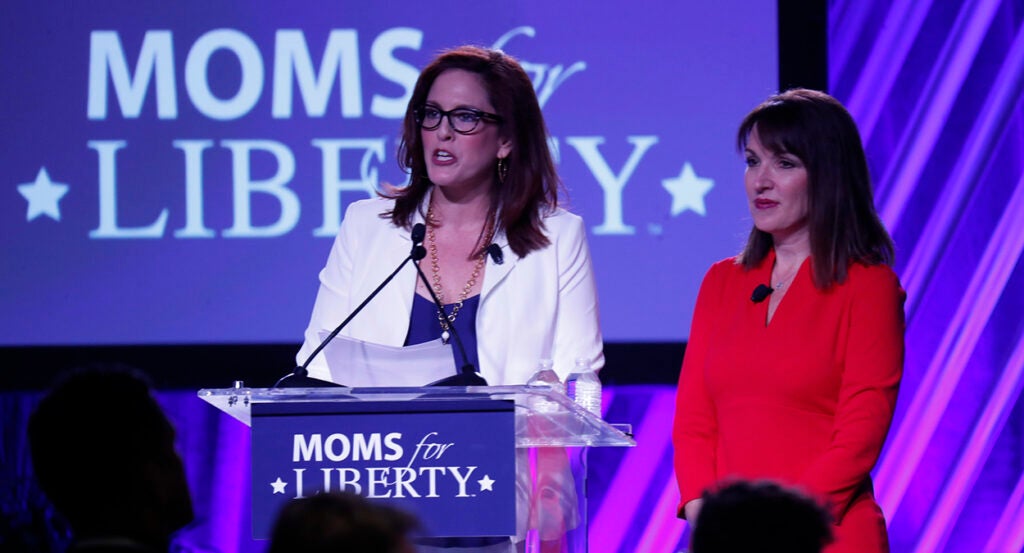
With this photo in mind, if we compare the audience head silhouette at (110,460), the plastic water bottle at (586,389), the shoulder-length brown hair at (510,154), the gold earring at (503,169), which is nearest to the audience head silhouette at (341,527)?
the audience head silhouette at (110,460)

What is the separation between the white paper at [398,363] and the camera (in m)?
2.61

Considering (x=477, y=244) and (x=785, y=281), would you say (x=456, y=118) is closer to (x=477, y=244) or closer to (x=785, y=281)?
(x=477, y=244)

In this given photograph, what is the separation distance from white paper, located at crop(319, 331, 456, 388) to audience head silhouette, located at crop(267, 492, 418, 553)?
1142mm

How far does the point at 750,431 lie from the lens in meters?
2.82

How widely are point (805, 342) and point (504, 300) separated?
69 centimetres

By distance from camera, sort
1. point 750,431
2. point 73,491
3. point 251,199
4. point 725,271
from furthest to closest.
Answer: point 251,199 → point 725,271 → point 750,431 → point 73,491

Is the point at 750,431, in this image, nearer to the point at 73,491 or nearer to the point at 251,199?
the point at 73,491

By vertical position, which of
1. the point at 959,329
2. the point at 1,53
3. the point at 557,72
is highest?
the point at 557,72

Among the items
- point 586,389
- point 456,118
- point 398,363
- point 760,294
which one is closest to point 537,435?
point 398,363

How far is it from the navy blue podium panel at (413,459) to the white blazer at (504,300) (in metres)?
0.70

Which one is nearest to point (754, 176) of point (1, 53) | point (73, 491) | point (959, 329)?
point (73, 491)

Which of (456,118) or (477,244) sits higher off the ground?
(456,118)

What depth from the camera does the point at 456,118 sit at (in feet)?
10.4

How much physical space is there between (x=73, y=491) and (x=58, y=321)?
3.12 m
